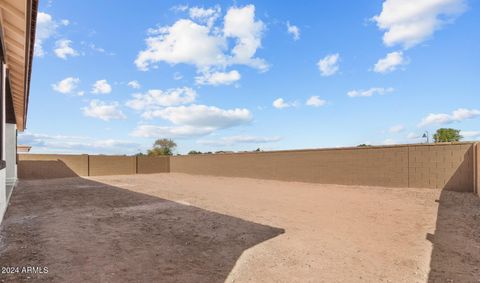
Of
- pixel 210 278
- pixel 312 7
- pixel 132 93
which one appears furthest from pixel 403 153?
pixel 132 93

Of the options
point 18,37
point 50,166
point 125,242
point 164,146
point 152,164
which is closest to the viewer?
point 125,242

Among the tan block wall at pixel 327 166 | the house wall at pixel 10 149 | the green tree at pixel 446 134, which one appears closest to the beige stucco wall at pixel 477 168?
the tan block wall at pixel 327 166

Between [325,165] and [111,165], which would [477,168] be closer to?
[325,165]

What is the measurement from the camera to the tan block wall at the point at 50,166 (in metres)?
21.2

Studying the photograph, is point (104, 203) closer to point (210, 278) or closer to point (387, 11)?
point (210, 278)

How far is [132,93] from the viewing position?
71.9 feet

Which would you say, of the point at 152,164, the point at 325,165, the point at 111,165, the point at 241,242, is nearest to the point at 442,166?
the point at 325,165

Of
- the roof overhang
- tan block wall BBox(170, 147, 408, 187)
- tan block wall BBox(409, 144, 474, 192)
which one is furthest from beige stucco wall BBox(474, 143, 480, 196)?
the roof overhang

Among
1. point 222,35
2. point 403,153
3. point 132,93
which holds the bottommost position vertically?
point 403,153

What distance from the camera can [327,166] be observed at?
15547mm

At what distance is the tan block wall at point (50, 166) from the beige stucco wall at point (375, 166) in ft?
42.1

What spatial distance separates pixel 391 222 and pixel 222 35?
Answer: 40.0ft

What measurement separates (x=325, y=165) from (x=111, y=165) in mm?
18655

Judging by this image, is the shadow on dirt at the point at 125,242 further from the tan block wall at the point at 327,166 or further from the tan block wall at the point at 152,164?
the tan block wall at the point at 152,164
